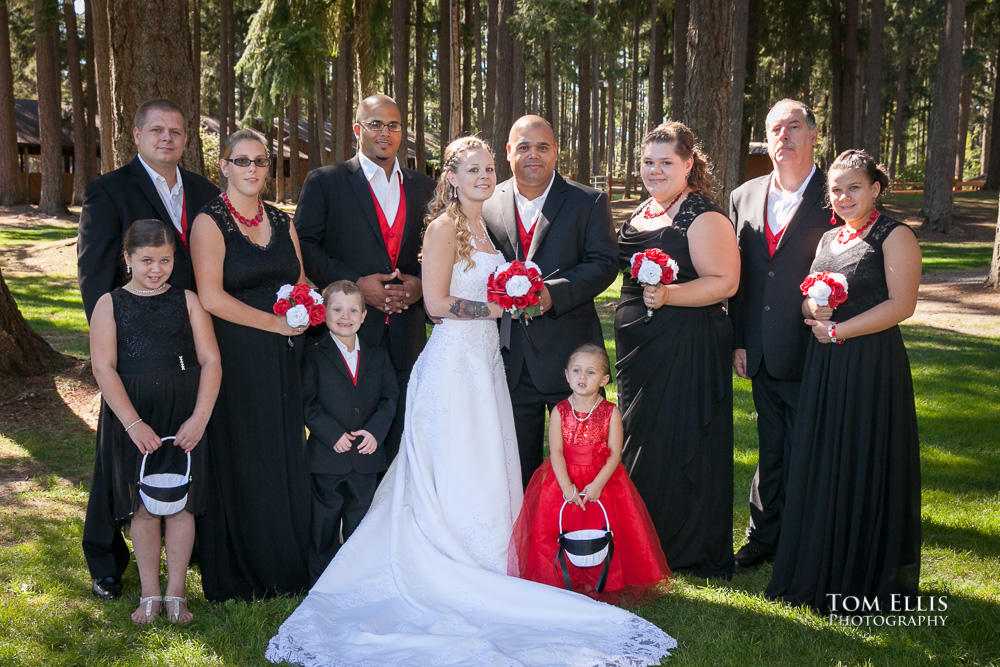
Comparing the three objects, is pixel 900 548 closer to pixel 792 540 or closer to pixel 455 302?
pixel 792 540

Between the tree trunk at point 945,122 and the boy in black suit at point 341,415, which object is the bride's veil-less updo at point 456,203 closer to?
the boy in black suit at point 341,415

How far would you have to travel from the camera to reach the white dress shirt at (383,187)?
512 cm

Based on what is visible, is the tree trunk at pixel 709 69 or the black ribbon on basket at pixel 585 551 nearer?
the black ribbon on basket at pixel 585 551

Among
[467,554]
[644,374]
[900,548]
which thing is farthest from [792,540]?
[467,554]

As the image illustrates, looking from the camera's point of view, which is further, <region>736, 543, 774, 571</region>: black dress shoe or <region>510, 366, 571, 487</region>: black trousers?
<region>736, 543, 774, 571</region>: black dress shoe

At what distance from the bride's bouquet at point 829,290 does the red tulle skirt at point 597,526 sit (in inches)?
55.8

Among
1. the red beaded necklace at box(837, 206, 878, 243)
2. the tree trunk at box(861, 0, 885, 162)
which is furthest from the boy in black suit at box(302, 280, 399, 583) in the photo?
the tree trunk at box(861, 0, 885, 162)

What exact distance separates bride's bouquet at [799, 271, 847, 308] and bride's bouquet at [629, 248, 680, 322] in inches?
29.2

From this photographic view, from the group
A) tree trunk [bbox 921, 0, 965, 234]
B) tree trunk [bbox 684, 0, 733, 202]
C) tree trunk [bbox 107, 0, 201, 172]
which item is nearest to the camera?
tree trunk [bbox 107, 0, 201, 172]

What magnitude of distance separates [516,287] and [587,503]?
49.8 inches

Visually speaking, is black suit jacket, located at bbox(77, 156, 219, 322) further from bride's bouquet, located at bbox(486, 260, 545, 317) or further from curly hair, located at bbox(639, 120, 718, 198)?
curly hair, located at bbox(639, 120, 718, 198)

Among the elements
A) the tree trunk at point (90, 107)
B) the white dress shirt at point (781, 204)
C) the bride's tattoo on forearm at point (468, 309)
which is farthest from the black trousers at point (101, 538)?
the tree trunk at point (90, 107)

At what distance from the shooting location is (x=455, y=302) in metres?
4.61

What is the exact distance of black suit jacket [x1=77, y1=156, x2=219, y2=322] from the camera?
13.8ft
